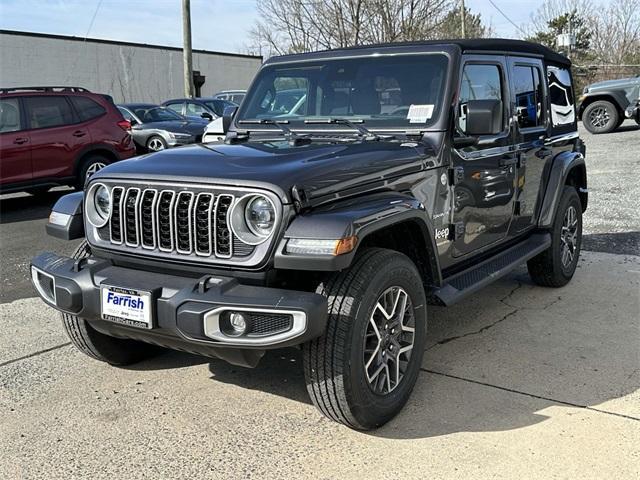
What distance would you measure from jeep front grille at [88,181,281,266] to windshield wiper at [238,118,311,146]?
912 mm

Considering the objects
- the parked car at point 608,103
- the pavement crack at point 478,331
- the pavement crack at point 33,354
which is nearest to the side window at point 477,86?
the pavement crack at point 478,331

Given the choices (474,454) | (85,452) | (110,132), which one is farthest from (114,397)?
(110,132)

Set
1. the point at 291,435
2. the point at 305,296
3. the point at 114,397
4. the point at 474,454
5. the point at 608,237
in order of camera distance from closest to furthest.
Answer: the point at 305,296, the point at 474,454, the point at 291,435, the point at 114,397, the point at 608,237

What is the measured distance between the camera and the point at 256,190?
3016 millimetres

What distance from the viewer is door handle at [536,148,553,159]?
207 inches

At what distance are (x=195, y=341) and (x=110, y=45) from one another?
94.5ft

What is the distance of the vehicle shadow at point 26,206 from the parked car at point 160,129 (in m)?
2.90

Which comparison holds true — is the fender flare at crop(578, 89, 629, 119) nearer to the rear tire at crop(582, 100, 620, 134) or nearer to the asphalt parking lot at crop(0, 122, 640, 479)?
the rear tire at crop(582, 100, 620, 134)

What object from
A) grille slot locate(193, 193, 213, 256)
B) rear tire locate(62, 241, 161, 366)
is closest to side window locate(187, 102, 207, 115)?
rear tire locate(62, 241, 161, 366)

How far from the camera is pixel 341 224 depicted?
2939 mm

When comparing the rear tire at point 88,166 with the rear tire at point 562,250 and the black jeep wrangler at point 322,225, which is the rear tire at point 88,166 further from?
the rear tire at point 562,250

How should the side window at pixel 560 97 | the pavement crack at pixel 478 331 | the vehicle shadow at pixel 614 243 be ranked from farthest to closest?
the vehicle shadow at pixel 614 243 → the side window at pixel 560 97 → the pavement crack at pixel 478 331

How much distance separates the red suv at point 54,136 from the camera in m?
9.66

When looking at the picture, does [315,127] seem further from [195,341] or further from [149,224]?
[195,341]
